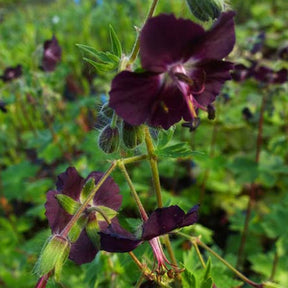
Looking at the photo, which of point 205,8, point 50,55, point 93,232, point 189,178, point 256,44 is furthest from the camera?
point 189,178

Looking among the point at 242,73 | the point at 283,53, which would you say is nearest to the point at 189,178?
the point at 242,73

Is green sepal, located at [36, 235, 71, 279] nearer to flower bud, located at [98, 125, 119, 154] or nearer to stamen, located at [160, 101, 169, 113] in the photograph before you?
flower bud, located at [98, 125, 119, 154]

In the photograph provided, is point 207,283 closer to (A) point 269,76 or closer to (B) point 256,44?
(A) point 269,76

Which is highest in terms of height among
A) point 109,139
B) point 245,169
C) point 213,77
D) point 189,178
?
point 213,77

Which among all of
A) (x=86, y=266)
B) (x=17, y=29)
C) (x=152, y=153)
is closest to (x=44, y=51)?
(x=86, y=266)

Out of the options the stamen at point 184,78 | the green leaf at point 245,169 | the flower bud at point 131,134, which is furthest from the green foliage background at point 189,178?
the stamen at point 184,78
